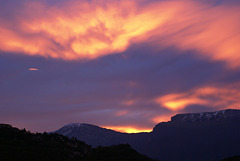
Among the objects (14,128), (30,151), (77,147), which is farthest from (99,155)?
(14,128)

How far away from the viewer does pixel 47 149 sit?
115m

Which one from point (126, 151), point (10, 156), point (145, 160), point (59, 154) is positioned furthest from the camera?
point (126, 151)

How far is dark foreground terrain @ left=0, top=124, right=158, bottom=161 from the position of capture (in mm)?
102850

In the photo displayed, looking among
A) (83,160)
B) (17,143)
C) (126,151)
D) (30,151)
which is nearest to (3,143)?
(17,143)

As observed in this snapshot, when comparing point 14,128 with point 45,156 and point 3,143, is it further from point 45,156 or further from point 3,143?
point 45,156

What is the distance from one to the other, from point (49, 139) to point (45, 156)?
28.5 metres

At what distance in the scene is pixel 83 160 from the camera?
114688 mm

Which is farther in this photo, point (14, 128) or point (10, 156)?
point (14, 128)

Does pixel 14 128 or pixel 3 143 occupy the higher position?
Answer: pixel 14 128

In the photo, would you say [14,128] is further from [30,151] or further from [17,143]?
[30,151]

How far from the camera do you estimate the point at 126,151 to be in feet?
443

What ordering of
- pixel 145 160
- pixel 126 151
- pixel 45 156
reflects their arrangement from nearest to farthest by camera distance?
pixel 45 156, pixel 145 160, pixel 126 151

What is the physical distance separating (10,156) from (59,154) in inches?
769

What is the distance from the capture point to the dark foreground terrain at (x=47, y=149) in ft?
337
